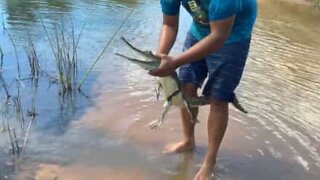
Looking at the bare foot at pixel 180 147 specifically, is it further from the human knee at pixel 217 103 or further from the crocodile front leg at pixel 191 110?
the human knee at pixel 217 103

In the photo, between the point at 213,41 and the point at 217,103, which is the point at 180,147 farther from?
the point at 213,41

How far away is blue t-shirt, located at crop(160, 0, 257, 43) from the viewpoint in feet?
9.61

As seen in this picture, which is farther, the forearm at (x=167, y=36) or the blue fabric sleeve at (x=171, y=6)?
the forearm at (x=167, y=36)

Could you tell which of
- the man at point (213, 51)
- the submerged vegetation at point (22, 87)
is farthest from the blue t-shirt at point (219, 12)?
the submerged vegetation at point (22, 87)

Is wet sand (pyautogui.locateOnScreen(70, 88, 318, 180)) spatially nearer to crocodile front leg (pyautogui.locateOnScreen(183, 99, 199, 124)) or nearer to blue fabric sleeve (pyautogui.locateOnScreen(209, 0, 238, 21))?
crocodile front leg (pyautogui.locateOnScreen(183, 99, 199, 124))

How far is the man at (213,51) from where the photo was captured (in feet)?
9.85

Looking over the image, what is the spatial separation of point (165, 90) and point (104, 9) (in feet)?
16.6

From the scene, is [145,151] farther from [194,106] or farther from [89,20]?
[89,20]

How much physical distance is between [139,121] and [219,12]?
5.71 feet

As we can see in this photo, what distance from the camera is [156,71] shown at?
10.5 feet

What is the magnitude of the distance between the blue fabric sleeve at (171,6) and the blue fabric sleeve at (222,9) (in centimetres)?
43

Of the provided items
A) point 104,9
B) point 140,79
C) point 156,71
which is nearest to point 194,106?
point 156,71

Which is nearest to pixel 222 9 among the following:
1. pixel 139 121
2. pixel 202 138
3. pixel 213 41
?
Result: pixel 213 41

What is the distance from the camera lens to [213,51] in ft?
10.1
